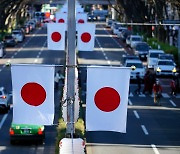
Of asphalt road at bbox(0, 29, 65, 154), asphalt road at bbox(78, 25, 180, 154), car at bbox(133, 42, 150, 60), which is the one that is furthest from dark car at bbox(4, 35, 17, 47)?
asphalt road at bbox(78, 25, 180, 154)

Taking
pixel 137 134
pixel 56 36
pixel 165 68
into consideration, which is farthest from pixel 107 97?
pixel 165 68

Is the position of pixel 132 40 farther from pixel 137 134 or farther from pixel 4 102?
pixel 137 134

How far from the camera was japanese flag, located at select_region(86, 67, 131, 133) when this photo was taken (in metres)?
14.1

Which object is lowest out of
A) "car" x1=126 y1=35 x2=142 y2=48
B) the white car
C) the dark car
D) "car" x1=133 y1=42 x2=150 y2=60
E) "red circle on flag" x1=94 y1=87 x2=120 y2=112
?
the dark car

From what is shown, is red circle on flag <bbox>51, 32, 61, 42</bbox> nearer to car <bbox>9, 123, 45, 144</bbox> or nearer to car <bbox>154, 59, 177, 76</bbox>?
car <bbox>9, 123, 45, 144</bbox>

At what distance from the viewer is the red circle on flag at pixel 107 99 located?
14227mm

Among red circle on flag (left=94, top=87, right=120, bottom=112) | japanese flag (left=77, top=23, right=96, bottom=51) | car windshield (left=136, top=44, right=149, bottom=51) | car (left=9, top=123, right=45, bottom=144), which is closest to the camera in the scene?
red circle on flag (left=94, top=87, right=120, bottom=112)

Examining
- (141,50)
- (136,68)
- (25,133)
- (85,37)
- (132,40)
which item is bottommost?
(132,40)

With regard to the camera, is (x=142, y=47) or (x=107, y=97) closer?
(x=107, y=97)

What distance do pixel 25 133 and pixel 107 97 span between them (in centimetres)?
1361

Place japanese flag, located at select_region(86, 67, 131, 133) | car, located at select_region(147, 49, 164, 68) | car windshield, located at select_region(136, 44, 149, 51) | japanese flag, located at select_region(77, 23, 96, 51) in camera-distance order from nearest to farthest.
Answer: japanese flag, located at select_region(86, 67, 131, 133)
japanese flag, located at select_region(77, 23, 96, 51)
car, located at select_region(147, 49, 164, 68)
car windshield, located at select_region(136, 44, 149, 51)

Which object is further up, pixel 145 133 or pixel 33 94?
pixel 33 94

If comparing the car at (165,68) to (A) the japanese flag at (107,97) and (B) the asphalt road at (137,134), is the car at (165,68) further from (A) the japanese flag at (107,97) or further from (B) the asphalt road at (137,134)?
(A) the japanese flag at (107,97)

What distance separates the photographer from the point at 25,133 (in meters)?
27.5
